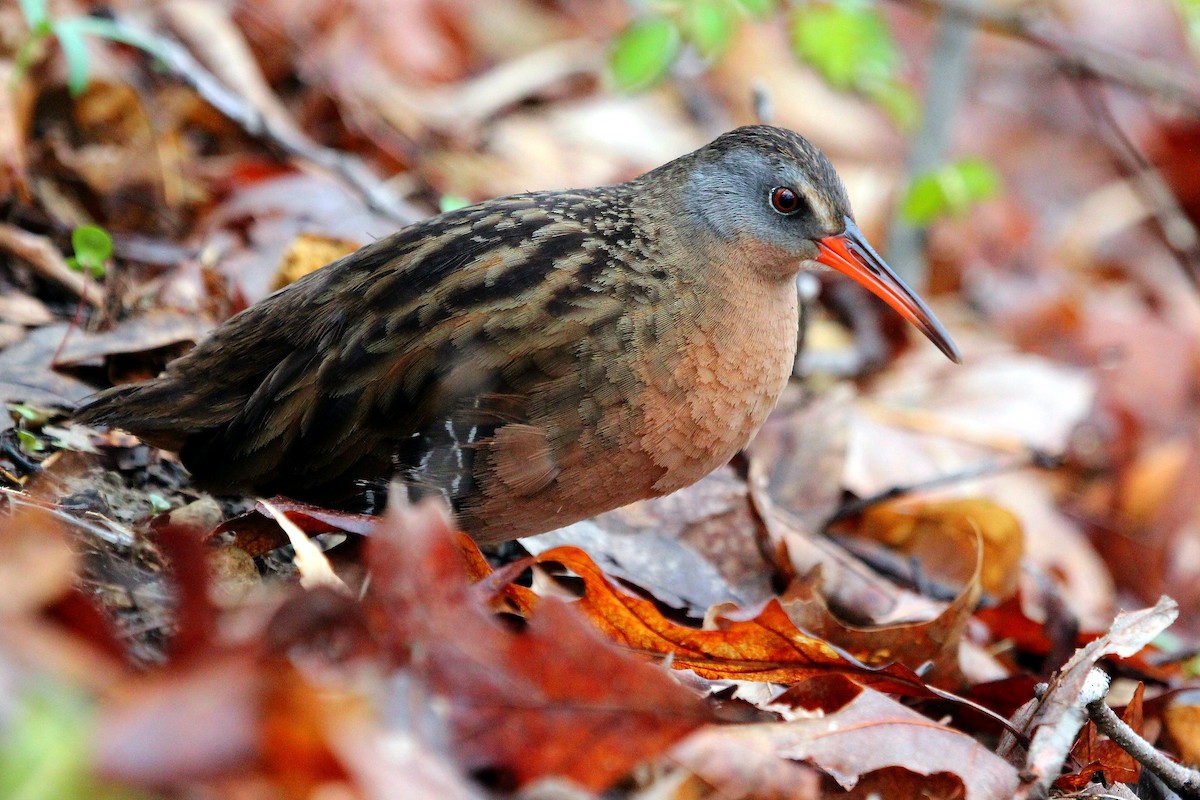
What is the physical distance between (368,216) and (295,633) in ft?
9.52

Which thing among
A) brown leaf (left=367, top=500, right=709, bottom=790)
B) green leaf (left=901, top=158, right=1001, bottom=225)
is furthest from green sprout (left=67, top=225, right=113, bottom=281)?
green leaf (left=901, top=158, right=1001, bottom=225)

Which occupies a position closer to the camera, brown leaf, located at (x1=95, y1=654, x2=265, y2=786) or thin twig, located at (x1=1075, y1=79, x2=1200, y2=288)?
brown leaf, located at (x1=95, y1=654, x2=265, y2=786)

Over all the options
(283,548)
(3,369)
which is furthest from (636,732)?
(3,369)

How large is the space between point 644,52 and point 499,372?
7.34ft

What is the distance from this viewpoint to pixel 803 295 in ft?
15.0

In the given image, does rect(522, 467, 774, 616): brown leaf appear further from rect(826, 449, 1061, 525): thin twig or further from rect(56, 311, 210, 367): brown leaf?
rect(56, 311, 210, 367): brown leaf

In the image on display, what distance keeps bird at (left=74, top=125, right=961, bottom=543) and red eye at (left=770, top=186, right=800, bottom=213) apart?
0.36 feet

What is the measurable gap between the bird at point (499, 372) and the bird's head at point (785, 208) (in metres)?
0.05

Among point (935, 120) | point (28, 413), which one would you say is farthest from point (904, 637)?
point (935, 120)

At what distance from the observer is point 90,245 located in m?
3.64

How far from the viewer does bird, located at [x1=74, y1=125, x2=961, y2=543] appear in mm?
3049

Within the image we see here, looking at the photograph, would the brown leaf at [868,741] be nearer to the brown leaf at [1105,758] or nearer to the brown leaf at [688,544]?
the brown leaf at [1105,758]

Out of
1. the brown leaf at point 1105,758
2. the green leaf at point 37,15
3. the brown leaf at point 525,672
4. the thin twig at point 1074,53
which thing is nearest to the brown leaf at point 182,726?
the brown leaf at point 525,672

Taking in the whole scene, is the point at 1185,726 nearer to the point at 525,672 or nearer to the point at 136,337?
the point at 525,672
